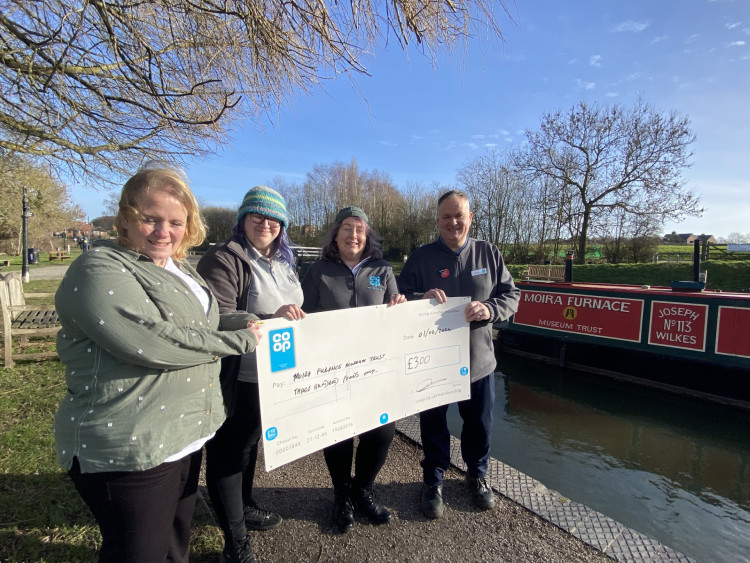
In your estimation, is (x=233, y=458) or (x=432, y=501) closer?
(x=233, y=458)

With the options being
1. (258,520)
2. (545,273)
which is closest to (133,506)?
(258,520)

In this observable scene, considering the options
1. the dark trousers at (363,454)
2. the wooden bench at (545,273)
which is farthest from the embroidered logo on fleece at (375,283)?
the wooden bench at (545,273)

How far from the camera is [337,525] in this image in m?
2.56

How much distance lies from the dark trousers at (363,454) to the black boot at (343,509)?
0.05 m

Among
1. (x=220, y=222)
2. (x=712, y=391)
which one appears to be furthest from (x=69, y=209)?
(x=712, y=391)

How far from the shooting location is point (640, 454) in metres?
4.76

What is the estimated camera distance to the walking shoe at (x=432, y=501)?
8.84ft

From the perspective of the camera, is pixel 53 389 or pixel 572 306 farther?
pixel 572 306

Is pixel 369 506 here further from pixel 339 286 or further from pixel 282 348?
pixel 339 286

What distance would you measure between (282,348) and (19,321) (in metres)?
6.20

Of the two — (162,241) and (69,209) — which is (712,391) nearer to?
(162,241)

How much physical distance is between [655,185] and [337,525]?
81.3ft

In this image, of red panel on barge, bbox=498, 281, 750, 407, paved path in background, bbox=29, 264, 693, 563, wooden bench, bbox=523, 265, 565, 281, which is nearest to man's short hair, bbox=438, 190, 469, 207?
paved path in background, bbox=29, 264, 693, 563
